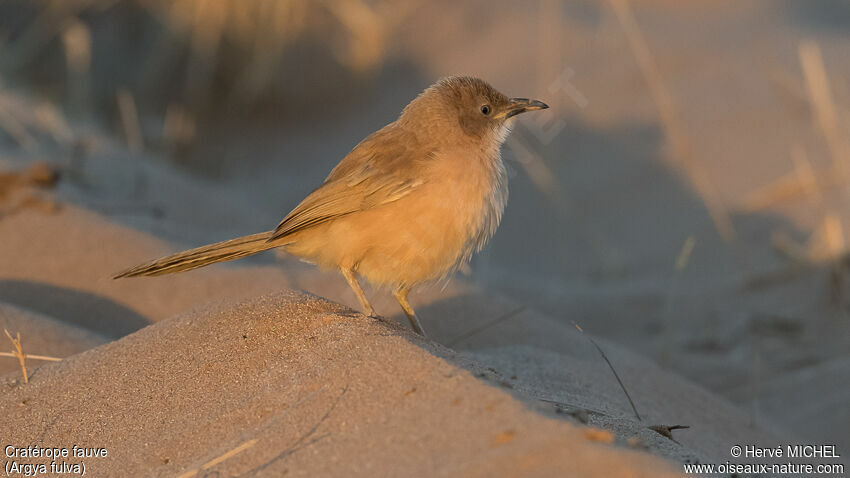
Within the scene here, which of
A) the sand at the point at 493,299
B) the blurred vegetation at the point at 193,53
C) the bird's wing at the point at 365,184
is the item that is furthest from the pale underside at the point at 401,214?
the blurred vegetation at the point at 193,53

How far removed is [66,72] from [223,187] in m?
3.07

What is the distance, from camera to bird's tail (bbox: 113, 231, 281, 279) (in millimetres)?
4023

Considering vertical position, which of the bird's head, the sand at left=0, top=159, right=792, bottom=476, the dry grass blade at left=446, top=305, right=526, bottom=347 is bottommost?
the sand at left=0, top=159, right=792, bottom=476

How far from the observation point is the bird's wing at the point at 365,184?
4121mm

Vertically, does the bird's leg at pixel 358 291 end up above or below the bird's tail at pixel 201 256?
above

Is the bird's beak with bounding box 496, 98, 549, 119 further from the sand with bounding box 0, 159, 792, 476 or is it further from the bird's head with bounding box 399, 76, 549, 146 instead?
the sand with bounding box 0, 159, 792, 476

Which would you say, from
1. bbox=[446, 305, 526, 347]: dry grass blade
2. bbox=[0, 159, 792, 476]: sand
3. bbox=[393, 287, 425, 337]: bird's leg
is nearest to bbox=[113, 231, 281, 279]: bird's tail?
bbox=[0, 159, 792, 476]: sand

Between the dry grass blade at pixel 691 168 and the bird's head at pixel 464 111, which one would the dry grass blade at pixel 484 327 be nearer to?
the bird's head at pixel 464 111

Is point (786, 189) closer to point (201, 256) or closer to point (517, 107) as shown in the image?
point (517, 107)

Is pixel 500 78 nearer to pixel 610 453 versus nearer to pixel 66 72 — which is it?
pixel 66 72

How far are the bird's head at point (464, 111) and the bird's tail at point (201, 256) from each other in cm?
98

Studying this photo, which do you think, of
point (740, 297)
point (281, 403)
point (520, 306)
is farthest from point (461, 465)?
point (740, 297)

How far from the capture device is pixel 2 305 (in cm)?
472

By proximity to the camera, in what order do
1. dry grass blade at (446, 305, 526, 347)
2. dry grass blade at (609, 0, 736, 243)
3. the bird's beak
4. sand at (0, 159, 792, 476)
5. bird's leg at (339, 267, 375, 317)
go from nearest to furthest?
sand at (0, 159, 792, 476), bird's leg at (339, 267, 375, 317), the bird's beak, dry grass blade at (446, 305, 526, 347), dry grass blade at (609, 0, 736, 243)
